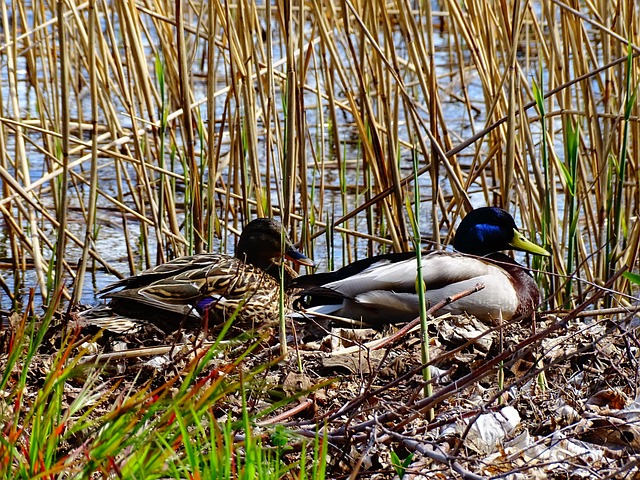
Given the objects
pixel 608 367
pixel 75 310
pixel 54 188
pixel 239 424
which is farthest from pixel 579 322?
pixel 54 188

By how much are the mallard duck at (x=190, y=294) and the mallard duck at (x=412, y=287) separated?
222 millimetres

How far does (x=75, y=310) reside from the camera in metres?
3.58

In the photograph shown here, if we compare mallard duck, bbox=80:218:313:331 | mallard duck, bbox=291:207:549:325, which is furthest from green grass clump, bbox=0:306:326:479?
mallard duck, bbox=291:207:549:325

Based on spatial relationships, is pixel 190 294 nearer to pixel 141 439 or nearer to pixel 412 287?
pixel 412 287

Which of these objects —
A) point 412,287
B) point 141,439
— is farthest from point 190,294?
point 141,439

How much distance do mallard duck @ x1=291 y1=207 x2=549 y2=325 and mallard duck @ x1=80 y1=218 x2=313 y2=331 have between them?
0.73 ft

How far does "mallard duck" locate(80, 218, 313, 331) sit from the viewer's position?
A: 3801 mm

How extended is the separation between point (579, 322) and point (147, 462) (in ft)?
8.69

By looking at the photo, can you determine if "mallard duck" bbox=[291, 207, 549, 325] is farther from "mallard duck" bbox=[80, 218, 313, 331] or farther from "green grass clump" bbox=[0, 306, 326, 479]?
"green grass clump" bbox=[0, 306, 326, 479]

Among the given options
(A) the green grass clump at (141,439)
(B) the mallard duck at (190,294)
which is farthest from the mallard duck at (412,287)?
(A) the green grass clump at (141,439)

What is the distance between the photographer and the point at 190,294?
3863mm

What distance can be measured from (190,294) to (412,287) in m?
0.93

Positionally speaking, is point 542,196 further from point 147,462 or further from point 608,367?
point 147,462

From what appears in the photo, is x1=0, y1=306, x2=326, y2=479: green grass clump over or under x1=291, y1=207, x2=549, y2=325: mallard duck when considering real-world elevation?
over
